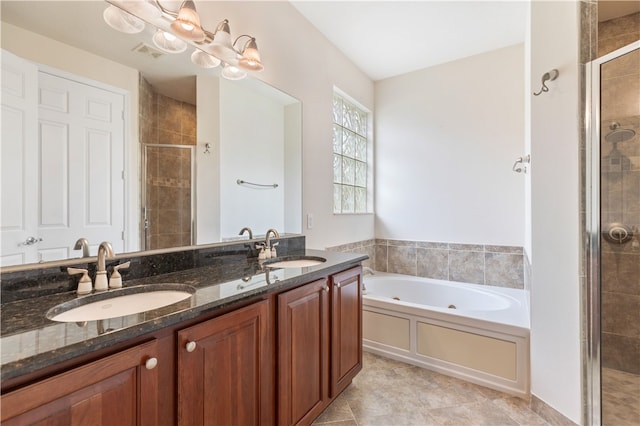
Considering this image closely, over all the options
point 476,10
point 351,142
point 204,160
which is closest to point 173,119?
point 204,160

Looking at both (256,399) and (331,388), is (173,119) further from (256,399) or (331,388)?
(331,388)

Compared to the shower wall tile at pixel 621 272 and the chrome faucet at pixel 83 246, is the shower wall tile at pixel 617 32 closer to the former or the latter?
the shower wall tile at pixel 621 272

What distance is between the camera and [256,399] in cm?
115

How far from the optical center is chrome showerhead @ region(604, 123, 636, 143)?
57.5 inches

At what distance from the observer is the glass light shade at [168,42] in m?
1.40

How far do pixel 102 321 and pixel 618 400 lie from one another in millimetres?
2263

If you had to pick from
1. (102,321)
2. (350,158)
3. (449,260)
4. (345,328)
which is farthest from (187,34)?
(449,260)

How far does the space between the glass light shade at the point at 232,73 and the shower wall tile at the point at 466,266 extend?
2611 mm

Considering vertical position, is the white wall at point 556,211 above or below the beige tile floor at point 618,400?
above

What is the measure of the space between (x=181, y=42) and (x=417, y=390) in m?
2.53

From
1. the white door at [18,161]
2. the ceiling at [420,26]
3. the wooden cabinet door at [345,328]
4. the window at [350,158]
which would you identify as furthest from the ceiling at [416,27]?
the wooden cabinet door at [345,328]

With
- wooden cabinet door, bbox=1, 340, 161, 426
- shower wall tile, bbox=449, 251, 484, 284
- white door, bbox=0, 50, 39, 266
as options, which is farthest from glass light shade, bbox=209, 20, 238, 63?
shower wall tile, bbox=449, 251, 484, 284

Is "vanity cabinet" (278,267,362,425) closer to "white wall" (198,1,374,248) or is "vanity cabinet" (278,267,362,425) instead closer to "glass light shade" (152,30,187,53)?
"white wall" (198,1,374,248)

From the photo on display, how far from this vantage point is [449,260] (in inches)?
121
